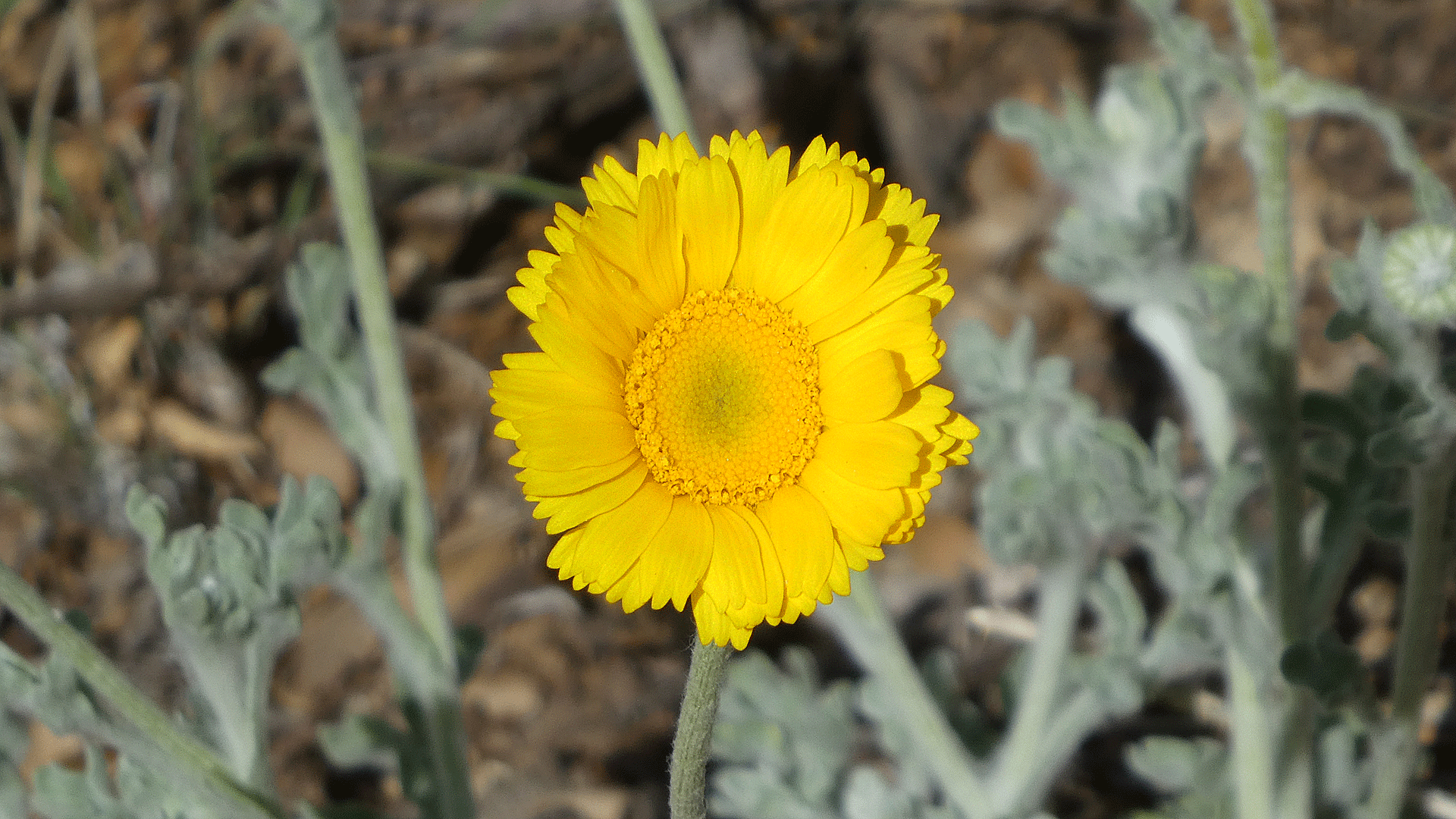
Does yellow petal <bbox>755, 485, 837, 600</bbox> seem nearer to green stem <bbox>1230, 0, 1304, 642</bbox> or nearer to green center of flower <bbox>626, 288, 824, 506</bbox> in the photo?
green center of flower <bbox>626, 288, 824, 506</bbox>

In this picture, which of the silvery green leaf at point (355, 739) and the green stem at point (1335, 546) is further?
the silvery green leaf at point (355, 739)

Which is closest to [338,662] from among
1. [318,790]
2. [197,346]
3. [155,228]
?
[318,790]

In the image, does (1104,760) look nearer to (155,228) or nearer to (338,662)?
(338,662)

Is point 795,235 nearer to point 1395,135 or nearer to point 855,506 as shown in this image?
point 855,506

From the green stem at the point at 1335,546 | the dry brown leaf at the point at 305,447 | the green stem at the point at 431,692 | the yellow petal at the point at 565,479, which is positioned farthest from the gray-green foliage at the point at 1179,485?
the dry brown leaf at the point at 305,447

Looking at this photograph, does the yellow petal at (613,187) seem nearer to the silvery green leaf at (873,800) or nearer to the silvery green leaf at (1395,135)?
the silvery green leaf at (1395,135)

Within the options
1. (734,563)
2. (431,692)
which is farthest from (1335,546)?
(431,692)
